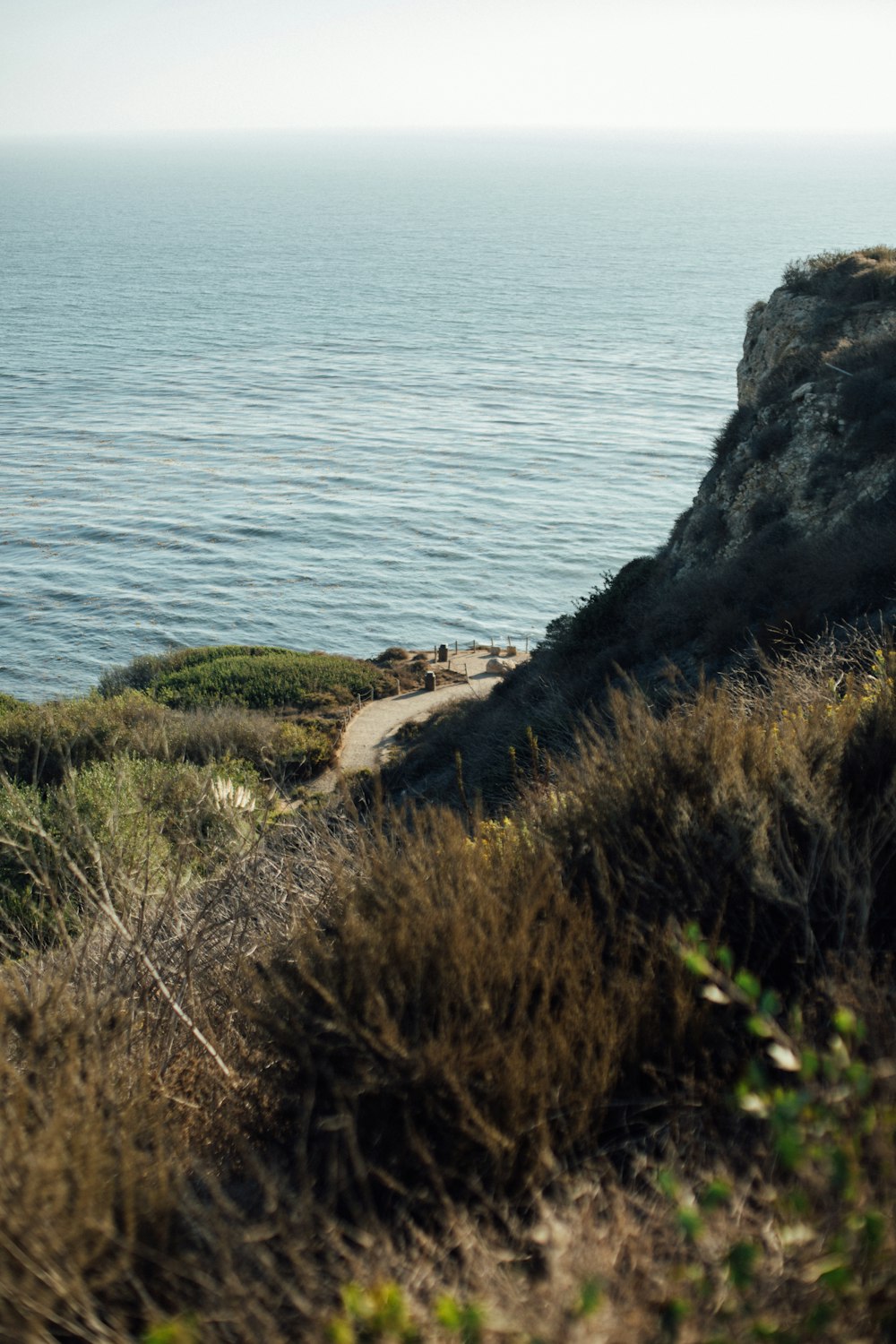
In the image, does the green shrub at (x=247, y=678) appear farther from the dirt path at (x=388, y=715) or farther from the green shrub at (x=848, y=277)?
the green shrub at (x=848, y=277)

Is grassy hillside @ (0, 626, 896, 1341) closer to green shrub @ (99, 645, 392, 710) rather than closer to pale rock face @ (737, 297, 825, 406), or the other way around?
pale rock face @ (737, 297, 825, 406)

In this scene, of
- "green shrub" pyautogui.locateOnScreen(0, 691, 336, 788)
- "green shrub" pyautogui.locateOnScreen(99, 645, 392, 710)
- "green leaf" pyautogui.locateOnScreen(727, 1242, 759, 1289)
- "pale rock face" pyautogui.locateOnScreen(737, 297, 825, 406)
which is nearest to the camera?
"green leaf" pyautogui.locateOnScreen(727, 1242, 759, 1289)

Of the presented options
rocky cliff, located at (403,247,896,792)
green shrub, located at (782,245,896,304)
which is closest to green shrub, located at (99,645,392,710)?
rocky cliff, located at (403,247,896,792)

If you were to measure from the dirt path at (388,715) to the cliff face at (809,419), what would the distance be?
8.88m

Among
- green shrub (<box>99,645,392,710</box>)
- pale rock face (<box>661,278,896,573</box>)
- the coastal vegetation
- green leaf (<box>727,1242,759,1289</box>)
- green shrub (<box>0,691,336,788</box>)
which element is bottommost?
green shrub (<box>99,645,392,710</box>)

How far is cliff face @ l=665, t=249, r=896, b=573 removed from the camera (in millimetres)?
18656

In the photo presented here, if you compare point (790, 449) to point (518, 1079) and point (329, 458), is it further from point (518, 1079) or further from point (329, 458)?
point (329, 458)

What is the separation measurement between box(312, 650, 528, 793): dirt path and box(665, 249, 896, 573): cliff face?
29.1 ft

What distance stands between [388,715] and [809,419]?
15.3m

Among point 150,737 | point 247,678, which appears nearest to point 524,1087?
point 150,737

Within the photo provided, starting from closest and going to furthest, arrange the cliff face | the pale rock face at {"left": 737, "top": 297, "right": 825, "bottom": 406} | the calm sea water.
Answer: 1. the cliff face
2. the pale rock face at {"left": 737, "top": 297, "right": 825, "bottom": 406}
3. the calm sea water

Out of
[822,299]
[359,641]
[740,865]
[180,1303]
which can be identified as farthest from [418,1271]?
[359,641]

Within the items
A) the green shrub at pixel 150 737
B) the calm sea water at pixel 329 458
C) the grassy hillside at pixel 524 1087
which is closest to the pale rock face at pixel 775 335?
the green shrub at pixel 150 737

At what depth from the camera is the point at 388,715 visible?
31.5m
